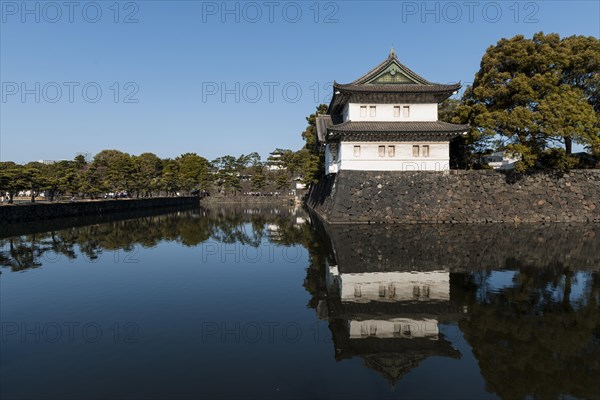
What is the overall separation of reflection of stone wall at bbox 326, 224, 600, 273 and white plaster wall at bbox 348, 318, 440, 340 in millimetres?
4990

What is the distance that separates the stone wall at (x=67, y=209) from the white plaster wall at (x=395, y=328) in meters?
33.3

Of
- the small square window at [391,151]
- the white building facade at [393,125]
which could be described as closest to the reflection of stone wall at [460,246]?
the white building facade at [393,125]

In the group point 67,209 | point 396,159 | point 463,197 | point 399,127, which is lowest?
point 67,209

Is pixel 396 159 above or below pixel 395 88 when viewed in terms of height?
below

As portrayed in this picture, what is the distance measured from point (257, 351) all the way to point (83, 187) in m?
54.5

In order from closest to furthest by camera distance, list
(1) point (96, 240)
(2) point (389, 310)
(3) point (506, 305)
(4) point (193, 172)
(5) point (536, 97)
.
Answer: (2) point (389, 310) → (3) point (506, 305) → (1) point (96, 240) → (5) point (536, 97) → (4) point (193, 172)

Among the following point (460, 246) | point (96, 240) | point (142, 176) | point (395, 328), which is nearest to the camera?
point (395, 328)

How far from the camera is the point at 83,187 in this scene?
52.1 m

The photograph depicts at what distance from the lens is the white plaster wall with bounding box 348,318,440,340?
760 cm

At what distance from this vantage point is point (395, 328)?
7.95 meters

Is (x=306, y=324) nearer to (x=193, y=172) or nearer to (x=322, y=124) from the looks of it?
(x=322, y=124)

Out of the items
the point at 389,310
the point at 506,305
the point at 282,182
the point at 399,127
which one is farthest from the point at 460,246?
the point at 282,182

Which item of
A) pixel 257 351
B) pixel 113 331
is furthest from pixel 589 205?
pixel 113 331

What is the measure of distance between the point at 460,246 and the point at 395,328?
1201cm
